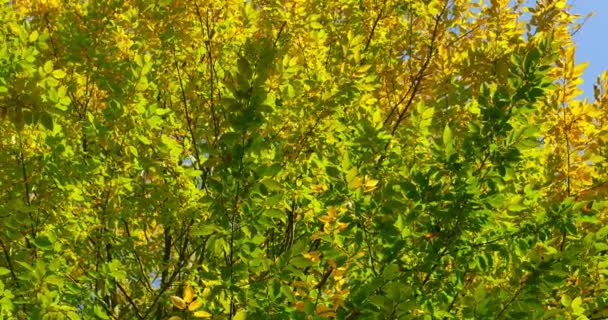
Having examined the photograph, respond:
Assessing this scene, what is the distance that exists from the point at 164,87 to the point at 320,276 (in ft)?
7.76

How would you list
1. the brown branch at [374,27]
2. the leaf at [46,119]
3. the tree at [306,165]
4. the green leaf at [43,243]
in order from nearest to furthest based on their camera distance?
the leaf at [46,119] < the tree at [306,165] < the green leaf at [43,243] < the brown branch at [374,27]

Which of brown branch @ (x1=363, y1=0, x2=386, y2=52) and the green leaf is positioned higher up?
brown branch @ (x1=363, y1=0, x2=386, y2=52)

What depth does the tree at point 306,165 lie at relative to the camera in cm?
317

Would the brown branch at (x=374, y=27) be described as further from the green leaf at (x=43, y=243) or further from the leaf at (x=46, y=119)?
the leaf at (x=46, y=119)

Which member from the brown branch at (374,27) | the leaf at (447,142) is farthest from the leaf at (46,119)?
the brown branch at (374,27)

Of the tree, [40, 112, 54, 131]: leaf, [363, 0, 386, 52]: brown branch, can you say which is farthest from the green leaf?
[363, 0, 386, 52]: brown branch

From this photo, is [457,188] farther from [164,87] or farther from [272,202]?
[164,87]

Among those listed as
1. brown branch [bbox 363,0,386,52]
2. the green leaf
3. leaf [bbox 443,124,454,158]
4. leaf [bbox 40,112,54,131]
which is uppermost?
brown branch [bbox 363,0,386,52]

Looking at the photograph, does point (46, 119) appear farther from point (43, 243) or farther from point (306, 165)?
point (306, 165)

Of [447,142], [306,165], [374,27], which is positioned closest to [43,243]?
[306,165]

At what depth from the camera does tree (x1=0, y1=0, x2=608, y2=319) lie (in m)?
3.17

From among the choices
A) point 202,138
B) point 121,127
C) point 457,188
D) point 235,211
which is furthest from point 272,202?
point 202,138

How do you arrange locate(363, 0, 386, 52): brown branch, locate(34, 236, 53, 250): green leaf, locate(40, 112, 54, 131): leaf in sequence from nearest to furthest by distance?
locate(40, 112, 54, 131): leaf < locate(34, 236, 53, 250): green leaf < locate(363, 0, 386, 52): brown branch

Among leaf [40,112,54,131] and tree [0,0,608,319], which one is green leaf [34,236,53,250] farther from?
leaf [40,112,54,131]
